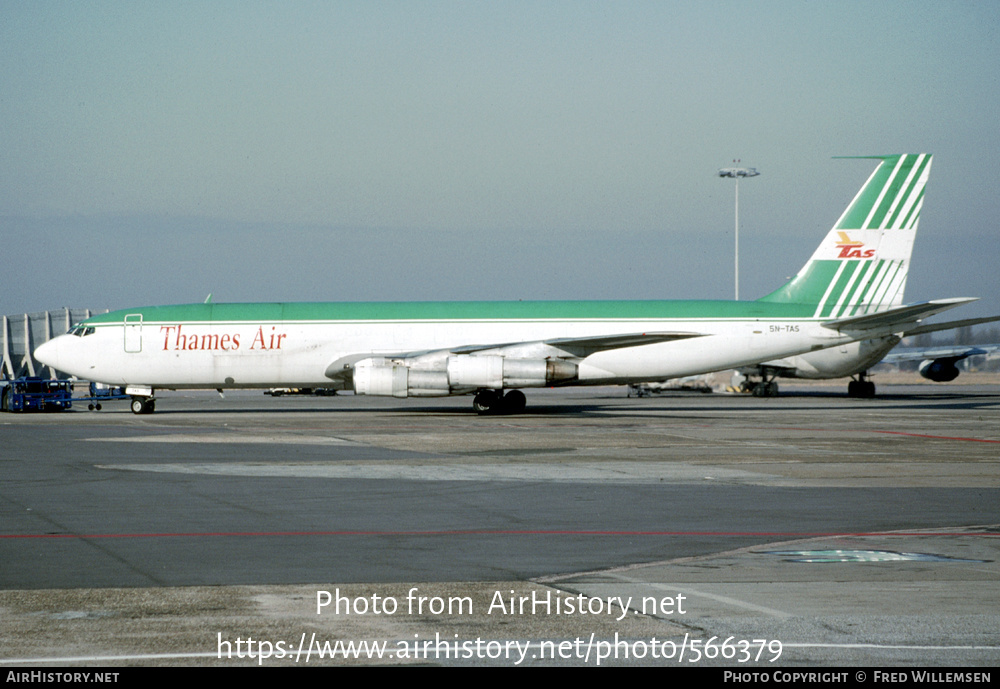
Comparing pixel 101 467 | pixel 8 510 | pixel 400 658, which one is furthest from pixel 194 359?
pixel 400 658

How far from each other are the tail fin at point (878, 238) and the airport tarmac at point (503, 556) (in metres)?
18.7

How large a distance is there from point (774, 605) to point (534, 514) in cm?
504

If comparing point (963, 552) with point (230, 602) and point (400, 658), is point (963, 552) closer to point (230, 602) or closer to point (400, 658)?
point (400, 658)

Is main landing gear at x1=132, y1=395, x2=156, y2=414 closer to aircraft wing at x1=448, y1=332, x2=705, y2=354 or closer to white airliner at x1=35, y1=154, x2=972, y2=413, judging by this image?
white airliner at x1=35, y1=154, x2=972, y2=413

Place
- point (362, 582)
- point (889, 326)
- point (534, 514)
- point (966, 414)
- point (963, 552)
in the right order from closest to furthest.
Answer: point (362, 582)
point (963, 552)
point (534, 514)
point (966, 414)
point (889, 326)

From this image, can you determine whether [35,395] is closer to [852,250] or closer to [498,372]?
[498,372]

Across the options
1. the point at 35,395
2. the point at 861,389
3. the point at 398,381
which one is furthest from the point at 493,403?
the point at 861,389

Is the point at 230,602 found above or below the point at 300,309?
below

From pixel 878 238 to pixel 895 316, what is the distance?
4.22 meters

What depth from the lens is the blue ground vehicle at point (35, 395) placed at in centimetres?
4256

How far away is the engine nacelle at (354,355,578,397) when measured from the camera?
33.0 m

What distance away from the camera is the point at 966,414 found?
34.5 meters

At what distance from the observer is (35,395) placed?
42.7 meters

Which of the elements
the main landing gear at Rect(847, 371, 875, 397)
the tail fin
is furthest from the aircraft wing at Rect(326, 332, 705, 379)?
the main landing gear at Rect(847, 371, 875, 397)
